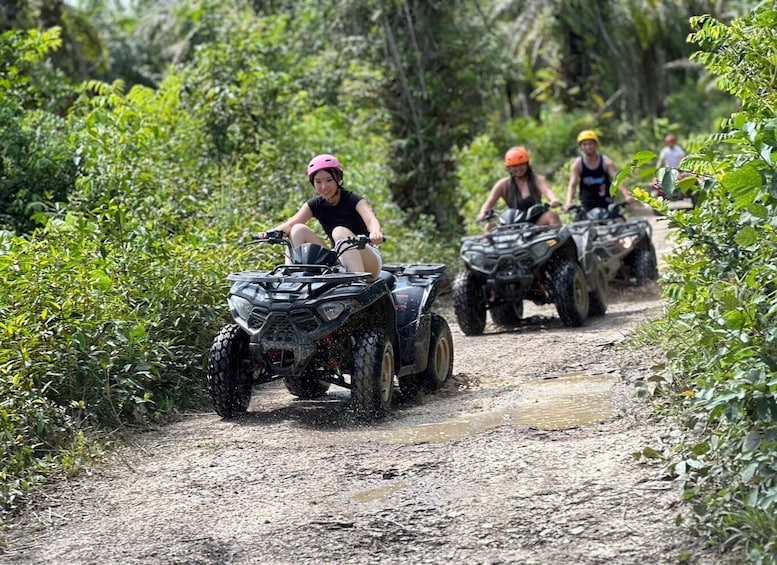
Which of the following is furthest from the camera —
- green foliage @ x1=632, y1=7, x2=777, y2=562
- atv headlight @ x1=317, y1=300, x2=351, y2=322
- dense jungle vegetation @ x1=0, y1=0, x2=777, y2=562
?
atv headlight @ x1=317, y1=300, x2=351, y2=322

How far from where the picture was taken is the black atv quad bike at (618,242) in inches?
Result: 512

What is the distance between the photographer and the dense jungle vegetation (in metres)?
5.55

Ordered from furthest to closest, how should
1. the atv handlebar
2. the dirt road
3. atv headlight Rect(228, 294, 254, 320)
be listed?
the atv handlebar → atv headlight Rect(228, 294, 254, 320) → the dirt road

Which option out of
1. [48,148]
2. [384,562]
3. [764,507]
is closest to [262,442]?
[384,562]

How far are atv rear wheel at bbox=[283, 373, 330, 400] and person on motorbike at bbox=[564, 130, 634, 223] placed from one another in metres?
5.44

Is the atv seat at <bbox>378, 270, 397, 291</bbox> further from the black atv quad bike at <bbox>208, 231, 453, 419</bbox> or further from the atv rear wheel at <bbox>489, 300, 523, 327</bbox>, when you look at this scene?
the atv rear wheel at <bbox>489, 300, 523, 327</bbox>

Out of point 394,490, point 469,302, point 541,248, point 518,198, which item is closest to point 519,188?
point 518,198

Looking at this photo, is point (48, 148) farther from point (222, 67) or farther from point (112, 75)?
point (112, 75)

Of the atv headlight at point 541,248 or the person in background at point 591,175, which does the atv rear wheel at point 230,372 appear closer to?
the atv headlight at point 541,248

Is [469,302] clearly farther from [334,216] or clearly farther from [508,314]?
[334,216]

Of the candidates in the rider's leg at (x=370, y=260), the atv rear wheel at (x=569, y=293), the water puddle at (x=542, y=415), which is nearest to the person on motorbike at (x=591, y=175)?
the atv rear wheel at (x=569, y=293)

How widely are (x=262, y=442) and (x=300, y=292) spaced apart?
38.2 inches

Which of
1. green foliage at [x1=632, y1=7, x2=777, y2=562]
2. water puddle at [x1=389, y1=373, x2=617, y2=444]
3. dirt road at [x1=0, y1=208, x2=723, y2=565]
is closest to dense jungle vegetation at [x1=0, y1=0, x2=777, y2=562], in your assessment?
green foliage at [x1=632, y1=7, x2=777, y2=562]

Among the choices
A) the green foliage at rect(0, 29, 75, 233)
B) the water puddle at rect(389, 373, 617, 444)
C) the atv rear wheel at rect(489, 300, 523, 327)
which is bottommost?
the water puddle at rect(389, 373, 617, 444)
